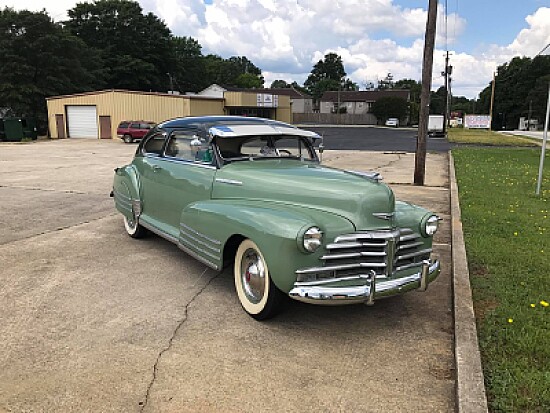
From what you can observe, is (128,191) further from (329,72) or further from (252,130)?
(329,72)

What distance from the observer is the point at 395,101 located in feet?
246

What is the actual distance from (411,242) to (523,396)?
1.46 meters

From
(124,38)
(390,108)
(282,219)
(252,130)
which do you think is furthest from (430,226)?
(390,108)

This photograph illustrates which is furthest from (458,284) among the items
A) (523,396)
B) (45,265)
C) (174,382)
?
(45,265)

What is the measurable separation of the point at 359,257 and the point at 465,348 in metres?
0.99

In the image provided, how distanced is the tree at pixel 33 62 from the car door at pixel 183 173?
39243 millimetres

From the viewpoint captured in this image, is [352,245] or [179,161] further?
[179,161]

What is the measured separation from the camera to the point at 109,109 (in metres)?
35.8

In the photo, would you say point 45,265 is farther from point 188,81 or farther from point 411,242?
point 188,81

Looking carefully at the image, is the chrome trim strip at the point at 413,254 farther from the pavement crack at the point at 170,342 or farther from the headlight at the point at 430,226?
the pavement crack at the point at 170,342

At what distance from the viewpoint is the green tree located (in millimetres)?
58400

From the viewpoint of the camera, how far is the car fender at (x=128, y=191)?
5.93 m

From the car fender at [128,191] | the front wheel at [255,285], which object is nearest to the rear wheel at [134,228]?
the car fender at [128,191]

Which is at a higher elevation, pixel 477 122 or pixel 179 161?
pixel 477 122
